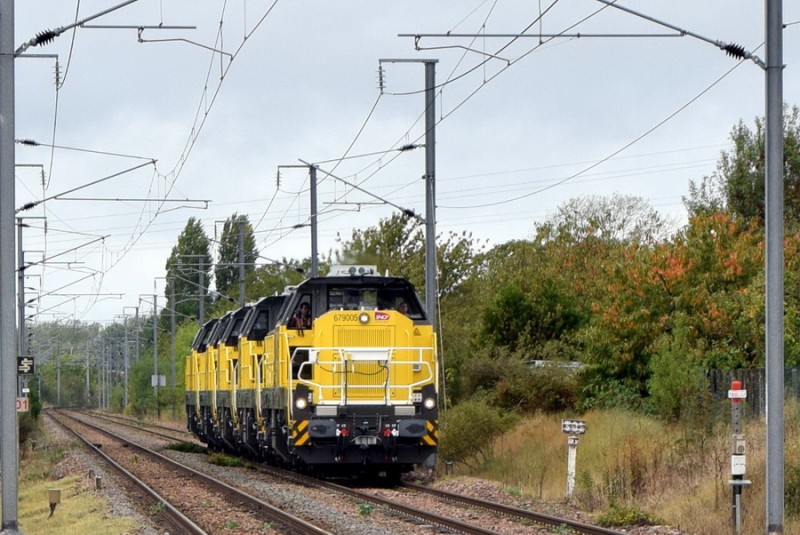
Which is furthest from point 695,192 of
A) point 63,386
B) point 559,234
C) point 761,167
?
point 63,386

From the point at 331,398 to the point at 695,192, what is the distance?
3888 centimetres

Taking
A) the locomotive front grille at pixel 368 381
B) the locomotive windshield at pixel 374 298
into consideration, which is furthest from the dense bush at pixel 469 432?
the locomotive front grille at pixel 368 381

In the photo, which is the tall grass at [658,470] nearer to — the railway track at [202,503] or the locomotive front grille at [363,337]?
the locomotive front grille at [363,337]

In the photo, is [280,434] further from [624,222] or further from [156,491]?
[624,222]

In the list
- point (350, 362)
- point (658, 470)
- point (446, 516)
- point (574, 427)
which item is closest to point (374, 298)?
point (350, 362)

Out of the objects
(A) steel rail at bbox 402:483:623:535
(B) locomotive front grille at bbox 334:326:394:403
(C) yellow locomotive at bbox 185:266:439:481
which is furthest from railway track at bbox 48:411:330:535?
(A) steel rail at bbox 402:483:623:535

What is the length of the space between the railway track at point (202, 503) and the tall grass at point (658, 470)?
468 cm

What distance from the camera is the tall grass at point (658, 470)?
17188 millimetres

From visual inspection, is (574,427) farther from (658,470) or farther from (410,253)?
(410,253)

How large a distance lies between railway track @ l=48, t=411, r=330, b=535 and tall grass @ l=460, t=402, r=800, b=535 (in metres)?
4.68

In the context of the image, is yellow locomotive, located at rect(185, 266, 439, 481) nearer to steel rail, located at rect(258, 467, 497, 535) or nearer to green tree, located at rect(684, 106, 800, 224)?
steel rail, located at rect(258, 467, 497, 535)

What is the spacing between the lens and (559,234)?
8369 cm

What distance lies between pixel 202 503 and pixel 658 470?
24.9 feet

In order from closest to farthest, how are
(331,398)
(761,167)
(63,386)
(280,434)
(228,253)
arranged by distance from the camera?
(331,398), (280,434), (761,167), (228,253), (63,386)
